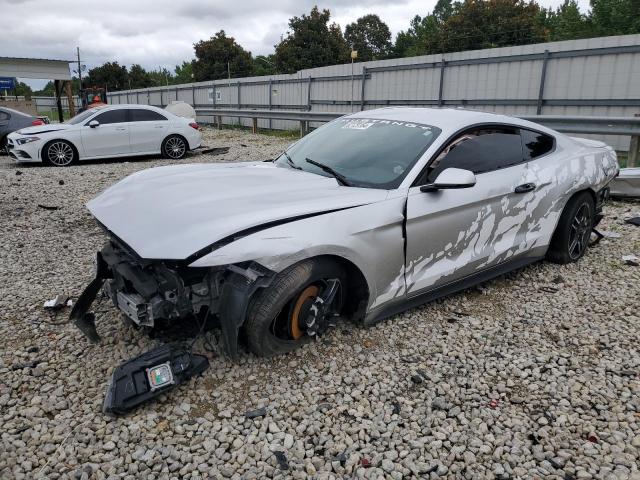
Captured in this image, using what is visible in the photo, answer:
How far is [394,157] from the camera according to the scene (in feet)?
11.8

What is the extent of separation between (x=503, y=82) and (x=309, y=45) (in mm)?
40781

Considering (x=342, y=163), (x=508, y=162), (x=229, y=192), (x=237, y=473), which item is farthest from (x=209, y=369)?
(x=508, y=162)

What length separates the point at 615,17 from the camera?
38188 mm

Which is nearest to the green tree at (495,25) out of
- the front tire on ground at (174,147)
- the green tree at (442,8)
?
the front tire on ground at (174,147)

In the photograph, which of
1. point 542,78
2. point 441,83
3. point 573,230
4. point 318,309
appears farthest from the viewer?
point 441,83

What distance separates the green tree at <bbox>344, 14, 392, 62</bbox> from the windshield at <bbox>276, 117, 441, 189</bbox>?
65.7m

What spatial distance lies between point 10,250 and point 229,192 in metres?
3.40

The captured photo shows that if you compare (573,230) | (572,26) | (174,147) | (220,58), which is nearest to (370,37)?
(220,58)

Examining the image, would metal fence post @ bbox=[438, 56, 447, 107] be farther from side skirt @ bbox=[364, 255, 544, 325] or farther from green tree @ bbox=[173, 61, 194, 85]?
green tree @ bbox=[173, 61, 194, 85]

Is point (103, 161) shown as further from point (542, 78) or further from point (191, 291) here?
point (542, 78)

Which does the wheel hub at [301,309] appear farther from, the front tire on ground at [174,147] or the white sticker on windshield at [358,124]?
the front tire on ground at [174,147]

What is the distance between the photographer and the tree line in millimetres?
41031

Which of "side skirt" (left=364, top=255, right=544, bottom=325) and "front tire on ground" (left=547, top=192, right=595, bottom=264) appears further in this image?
"front tire on ground" (left=547, top=192, right=595, bottom=264)

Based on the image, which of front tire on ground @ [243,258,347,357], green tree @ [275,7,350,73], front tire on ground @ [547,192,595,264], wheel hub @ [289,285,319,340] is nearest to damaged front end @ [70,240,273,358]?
front tire on ground @ [243,258,347,357]
